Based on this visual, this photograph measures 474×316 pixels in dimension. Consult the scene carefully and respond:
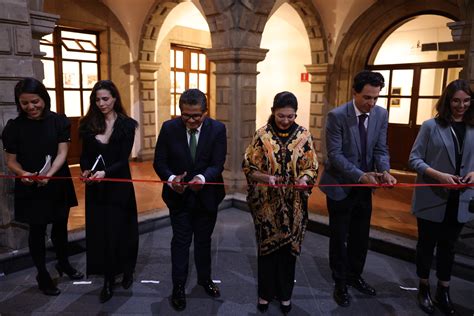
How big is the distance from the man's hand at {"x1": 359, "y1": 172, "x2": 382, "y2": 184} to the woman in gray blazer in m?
0.34

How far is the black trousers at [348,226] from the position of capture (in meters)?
2.77

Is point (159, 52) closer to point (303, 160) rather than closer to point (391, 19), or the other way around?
point (391, 19)

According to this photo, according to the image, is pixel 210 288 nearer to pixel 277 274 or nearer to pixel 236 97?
pixel 277 274

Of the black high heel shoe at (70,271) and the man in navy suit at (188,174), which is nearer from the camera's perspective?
the man in navy suit at (188,174)

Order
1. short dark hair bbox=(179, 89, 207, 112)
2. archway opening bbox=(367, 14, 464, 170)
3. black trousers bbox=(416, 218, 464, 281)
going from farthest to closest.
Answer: archway opening bbox=(367, 14, 464, 170), black trousers bbox=(416, 218, 464, 281), short dark hair bbox=(179, 89, 207, 112)

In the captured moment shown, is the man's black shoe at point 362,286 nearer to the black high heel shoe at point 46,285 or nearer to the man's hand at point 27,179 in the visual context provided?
the black high heel shoe at point 46,285

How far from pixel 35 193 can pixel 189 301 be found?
138cm

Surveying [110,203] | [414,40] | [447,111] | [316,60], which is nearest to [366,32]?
[414,40]

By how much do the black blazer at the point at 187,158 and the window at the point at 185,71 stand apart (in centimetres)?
698

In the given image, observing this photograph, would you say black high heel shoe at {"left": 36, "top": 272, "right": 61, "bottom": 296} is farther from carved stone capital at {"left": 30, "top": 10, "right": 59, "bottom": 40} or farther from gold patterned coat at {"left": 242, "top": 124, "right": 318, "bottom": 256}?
carved stone capital at {"left": 30, "top": 10, "right": 59, "bottom": 40}

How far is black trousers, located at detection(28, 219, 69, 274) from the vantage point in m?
2.77

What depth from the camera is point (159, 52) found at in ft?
28.3

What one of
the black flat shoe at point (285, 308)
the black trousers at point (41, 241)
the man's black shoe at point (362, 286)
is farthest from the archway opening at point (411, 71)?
the black trousers at point (41, 241)

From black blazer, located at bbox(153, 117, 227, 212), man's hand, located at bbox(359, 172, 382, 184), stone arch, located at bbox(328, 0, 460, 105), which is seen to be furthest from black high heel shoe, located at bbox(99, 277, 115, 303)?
stone arch, located at bbox(328, 0, 460, 105)
